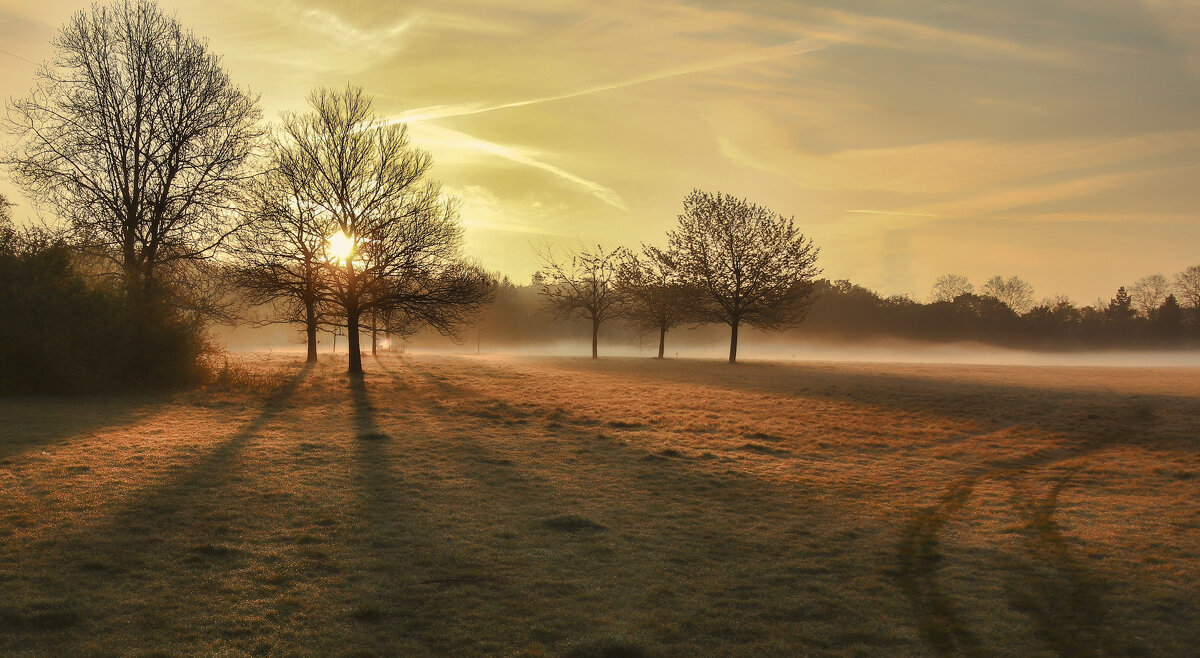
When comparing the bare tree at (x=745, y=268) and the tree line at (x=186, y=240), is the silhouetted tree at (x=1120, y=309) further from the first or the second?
the tree line at (x=186, y=240)

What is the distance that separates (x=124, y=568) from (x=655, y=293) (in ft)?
144

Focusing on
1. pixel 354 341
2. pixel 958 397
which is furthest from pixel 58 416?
pixel 958 397

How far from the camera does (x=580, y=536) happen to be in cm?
865

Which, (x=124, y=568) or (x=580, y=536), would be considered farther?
(x=580, y=536)

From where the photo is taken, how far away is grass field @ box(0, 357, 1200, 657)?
590 centimetres

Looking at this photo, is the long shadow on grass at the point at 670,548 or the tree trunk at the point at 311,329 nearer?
the long shadow on grass at the point at 670,548

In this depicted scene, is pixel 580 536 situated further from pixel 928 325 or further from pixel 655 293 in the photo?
pixel 928 325

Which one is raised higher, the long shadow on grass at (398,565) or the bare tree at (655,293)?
the bare tree at (655,293)

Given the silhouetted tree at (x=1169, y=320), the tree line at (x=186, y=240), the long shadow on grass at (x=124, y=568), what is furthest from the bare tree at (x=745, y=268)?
the silhouetted tree at (x=1169, y=320)

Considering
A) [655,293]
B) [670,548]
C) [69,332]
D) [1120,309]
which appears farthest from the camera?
[1120,309]

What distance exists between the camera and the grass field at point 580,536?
5902 mm

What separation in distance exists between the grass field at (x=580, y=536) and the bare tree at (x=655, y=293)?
28.5 metres

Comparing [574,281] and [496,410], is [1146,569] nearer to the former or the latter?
[496,410]

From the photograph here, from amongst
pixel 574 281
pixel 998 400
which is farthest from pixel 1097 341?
pixel 998 400
